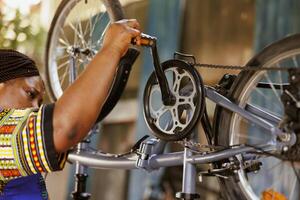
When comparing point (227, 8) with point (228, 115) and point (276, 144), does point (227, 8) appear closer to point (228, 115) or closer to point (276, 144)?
point (228, 115)

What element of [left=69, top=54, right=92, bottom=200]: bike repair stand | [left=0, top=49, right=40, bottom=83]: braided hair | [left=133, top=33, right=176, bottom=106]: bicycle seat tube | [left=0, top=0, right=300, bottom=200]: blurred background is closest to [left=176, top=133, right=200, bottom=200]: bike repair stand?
[left=133, top=33, right=176, bottom=106]: bicycle seat tube

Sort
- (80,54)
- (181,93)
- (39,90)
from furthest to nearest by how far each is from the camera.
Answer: (80,54)
(181,93)
(39,90)

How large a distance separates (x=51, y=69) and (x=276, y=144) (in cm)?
138

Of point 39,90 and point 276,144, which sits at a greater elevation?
point 39,90

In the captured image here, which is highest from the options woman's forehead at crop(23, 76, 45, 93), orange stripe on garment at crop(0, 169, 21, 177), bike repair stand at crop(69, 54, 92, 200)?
woman's forehead at crop(23, 76, 45, 93)

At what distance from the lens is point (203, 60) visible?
2959 mm

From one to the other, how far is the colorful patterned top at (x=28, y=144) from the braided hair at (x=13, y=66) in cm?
18

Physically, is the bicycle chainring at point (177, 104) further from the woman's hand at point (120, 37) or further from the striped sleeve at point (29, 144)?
the striped sleeve at point (29, 144)

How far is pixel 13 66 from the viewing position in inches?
49.5

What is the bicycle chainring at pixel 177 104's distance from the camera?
1.39 meters

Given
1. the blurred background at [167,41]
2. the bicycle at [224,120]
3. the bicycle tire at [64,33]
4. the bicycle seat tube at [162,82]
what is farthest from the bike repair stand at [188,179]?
the blurred background at [167,41]

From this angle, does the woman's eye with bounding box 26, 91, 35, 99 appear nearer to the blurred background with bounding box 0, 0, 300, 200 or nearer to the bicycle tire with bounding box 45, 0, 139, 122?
the bicycle tire with bounding box 45, 0, 139, 122

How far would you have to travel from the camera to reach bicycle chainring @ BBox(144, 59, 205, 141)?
139 cm

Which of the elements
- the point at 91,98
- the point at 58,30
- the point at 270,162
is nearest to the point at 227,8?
the point at 58,30
